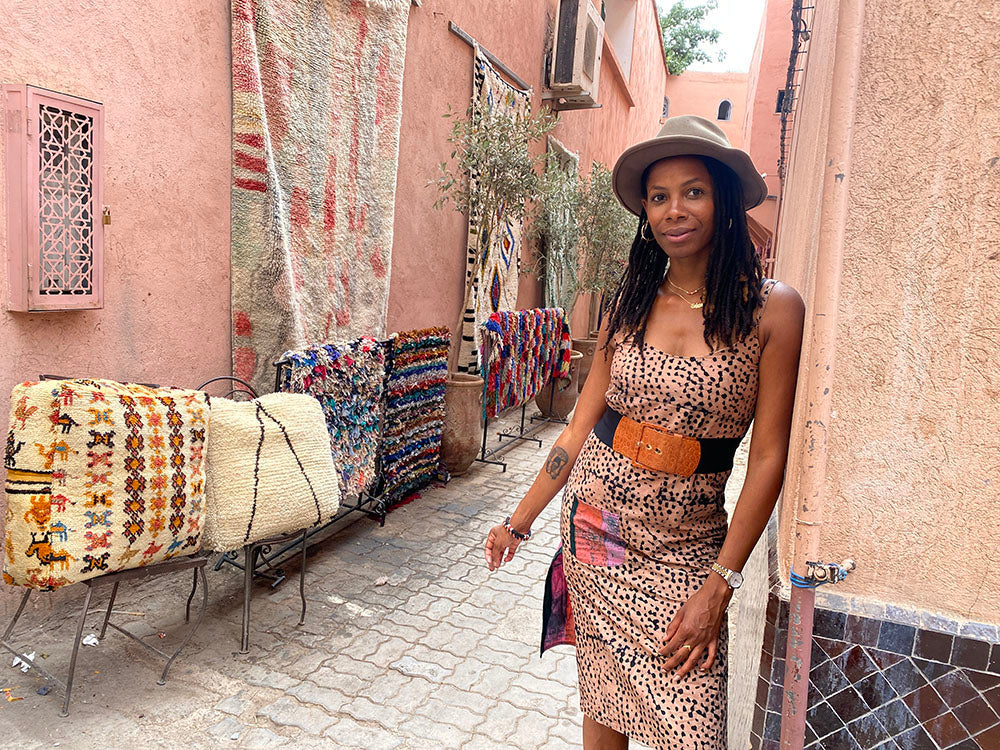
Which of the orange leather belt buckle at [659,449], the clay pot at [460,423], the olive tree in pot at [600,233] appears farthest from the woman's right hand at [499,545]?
the olive tree in pot at [600,233]

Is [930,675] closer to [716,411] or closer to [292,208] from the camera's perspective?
[716,411]

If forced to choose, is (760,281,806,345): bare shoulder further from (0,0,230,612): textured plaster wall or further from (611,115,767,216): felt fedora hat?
(0,0,230,612): textured plaster wall

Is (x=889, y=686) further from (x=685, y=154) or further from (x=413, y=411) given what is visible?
(x=413, y=411)

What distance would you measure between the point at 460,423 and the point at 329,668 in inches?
106

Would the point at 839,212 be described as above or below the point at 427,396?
above

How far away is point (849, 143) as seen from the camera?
3.53 feet

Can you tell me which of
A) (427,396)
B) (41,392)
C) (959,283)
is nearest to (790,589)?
(959,283)

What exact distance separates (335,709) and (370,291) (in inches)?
111

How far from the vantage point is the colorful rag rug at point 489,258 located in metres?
6.09

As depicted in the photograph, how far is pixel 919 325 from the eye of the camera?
1074mm

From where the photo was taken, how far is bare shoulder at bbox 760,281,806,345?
1.41 m

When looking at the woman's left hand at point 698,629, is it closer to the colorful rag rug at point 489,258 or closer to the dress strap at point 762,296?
the dress strap at point 762,296

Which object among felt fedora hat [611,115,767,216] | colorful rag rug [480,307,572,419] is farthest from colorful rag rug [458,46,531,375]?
felt fedora hat [611,115,767,216]

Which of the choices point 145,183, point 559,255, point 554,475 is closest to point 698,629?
point 554,475
